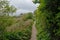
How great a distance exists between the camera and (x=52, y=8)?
7961mm

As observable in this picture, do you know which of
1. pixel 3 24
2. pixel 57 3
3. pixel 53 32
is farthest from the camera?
pixel 3 24

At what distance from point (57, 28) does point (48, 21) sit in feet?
1.80

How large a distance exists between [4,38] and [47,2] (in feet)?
36.0

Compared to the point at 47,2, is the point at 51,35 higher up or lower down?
lower down

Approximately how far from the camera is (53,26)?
8031mm

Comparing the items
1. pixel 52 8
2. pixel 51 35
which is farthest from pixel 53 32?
pixel 52 8

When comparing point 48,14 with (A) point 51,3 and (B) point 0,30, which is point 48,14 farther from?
(B) point 0,30

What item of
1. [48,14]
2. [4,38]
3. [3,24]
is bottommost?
[4,38]

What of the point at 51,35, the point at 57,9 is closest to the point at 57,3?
the point at 57,9

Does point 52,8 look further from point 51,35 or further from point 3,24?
point 3,24

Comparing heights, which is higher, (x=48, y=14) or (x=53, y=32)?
(x=48, y=14)

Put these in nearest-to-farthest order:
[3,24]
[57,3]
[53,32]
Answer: [57,3] → [53,32] → [3,24]

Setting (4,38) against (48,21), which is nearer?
(48,21)

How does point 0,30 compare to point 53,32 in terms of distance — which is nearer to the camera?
point 53,32
